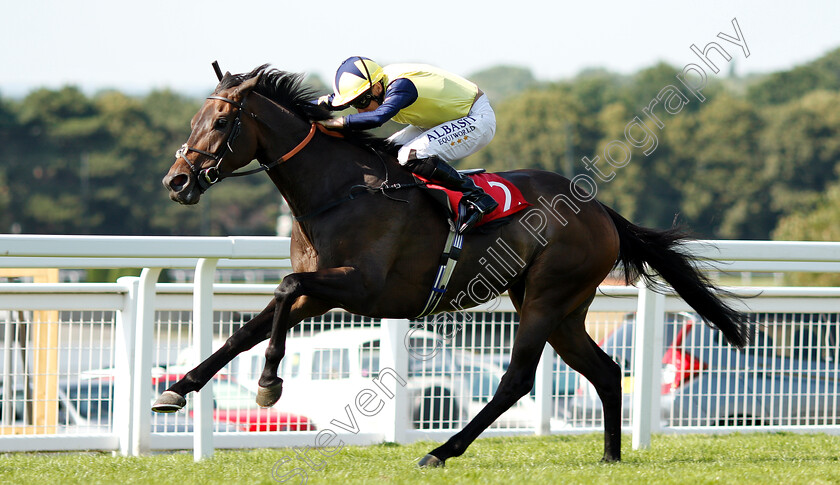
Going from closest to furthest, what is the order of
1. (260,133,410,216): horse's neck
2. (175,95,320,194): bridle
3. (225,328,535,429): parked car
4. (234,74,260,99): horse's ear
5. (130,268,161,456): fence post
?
(175,95,320,194): bridle < (234,74,260,99): horse's ear < (260,133,410,216): horse's neck < (130,268,161,456): fence post < (225,328,535,429): parked car

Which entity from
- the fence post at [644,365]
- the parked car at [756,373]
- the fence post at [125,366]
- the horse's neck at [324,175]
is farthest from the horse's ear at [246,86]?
the parked car at [756,373]

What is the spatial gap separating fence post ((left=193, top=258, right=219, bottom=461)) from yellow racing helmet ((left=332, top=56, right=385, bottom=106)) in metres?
1.06

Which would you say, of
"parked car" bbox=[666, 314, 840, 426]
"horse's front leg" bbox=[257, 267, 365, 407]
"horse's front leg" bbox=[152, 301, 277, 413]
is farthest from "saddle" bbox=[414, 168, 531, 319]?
"parked car" bbox=[666, 314, 840, 426]

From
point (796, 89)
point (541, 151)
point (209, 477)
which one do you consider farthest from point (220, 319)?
point (796, 89)

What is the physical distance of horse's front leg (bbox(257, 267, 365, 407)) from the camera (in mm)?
4508

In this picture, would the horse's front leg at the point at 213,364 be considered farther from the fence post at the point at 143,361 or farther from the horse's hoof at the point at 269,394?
the fence post at the point at 143,361

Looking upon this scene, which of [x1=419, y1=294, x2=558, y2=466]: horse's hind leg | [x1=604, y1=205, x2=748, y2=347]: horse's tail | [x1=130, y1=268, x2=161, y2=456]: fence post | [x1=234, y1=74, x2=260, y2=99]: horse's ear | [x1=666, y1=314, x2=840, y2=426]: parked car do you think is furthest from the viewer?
[x1=666, y1=314, x2=840, y2=426]: parked car

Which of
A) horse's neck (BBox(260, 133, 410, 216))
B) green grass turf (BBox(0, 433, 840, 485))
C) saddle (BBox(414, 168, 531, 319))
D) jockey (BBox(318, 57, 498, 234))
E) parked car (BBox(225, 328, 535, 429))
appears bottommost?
green grass turf (BBox(0, 433, 840, 485))

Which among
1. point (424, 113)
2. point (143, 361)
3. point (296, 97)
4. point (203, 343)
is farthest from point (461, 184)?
point (143, 361)

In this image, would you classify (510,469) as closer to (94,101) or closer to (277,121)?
(277,121)

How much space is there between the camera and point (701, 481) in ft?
14.1

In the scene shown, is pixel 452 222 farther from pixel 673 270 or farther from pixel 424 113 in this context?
pixel 673 270

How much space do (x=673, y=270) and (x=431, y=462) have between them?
1.87m

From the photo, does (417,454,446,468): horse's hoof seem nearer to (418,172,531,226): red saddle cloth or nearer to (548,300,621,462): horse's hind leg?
(548,300,621,462): horse's hind leg
